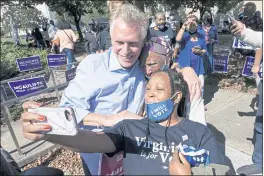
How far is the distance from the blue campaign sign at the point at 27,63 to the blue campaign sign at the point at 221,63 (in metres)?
4.83

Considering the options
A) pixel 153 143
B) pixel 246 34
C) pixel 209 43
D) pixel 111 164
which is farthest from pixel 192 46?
pixel 111 164

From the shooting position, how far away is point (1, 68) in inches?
358

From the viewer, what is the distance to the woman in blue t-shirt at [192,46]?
209 inches

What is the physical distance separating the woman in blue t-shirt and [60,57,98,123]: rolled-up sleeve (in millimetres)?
3747

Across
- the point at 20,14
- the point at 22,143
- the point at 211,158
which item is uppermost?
the point at 20,14

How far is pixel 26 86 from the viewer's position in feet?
13.8

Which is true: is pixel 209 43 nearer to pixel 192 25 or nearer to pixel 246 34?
pixel 192 25

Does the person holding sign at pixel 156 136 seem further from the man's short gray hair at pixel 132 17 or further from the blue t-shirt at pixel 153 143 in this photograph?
the man's short gray hair at pixel 132 17

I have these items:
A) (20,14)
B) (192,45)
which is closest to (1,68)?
(192,45)

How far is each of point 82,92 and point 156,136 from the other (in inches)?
22.5

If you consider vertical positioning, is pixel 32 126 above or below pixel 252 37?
below

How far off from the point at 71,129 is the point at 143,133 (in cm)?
80

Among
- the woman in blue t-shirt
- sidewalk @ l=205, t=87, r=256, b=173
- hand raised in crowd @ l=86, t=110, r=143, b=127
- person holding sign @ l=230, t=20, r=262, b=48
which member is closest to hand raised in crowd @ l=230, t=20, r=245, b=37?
person holding sign @ l=230, t=20, r=262, b=48

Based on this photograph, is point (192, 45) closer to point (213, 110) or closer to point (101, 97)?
point (213, 110)
